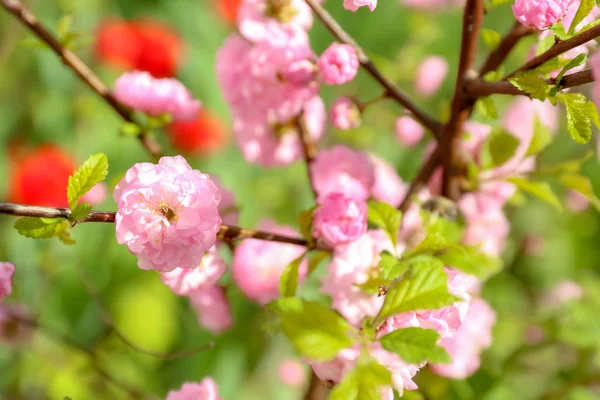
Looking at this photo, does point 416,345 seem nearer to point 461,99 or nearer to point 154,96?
point 461,99

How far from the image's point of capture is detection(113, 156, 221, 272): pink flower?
0.30 m

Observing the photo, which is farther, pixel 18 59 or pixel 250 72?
pixel 18 59

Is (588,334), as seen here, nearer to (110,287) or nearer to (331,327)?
(331,327)

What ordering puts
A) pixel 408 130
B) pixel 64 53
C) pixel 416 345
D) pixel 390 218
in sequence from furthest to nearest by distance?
pixel 408 130 < pixel 64 53 < pixel 390 218 < pixel 416 345

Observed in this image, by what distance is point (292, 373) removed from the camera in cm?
92

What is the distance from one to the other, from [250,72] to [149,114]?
0.10 meters

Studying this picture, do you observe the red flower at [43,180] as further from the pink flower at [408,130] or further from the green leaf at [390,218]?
the green leaf at [390,218]

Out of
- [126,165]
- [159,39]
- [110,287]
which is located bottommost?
[110,287]

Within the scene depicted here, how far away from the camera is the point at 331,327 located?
0.28 metres

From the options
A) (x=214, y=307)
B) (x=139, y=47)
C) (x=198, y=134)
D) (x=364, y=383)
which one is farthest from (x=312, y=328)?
(x=139, y=47)

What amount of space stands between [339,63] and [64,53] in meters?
0.25

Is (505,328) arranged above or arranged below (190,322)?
above

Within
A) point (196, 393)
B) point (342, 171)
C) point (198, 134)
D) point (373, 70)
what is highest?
point (373, 70)

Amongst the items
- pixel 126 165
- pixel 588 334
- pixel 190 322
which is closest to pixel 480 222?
pixel 588 334
